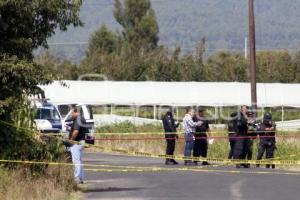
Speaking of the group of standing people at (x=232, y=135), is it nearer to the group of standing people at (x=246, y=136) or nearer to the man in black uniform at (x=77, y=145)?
the group of standing people at (x=246, y=136)

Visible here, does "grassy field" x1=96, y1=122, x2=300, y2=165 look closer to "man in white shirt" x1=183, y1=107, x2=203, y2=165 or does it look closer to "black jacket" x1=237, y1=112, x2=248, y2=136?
"black jacket" x1=237, y1=112, x2=248, y2=136

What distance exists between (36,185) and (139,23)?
3280 inches

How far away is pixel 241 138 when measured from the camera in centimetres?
2809

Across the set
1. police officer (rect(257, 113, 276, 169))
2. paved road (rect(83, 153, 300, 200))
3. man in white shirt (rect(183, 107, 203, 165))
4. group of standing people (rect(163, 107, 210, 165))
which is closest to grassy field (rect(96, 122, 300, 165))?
police officer (rect(257, 113, 276, 169))

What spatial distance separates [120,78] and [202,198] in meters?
56.0

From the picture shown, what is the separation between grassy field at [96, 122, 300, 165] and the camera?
31.5 metres

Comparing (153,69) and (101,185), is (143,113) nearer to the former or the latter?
(153,69)

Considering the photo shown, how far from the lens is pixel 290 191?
19406 millimetres

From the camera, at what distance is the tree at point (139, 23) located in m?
99.1

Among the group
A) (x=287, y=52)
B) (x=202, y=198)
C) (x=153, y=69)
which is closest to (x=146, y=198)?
(x=202, y=198)

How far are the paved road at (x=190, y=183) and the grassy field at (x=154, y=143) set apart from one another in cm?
480

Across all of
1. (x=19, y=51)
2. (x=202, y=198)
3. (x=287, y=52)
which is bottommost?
(x=202, y=198)

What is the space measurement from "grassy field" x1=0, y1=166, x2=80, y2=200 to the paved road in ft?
1.71

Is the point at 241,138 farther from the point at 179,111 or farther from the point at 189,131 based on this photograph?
the point at 179,111
